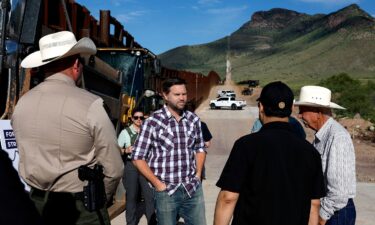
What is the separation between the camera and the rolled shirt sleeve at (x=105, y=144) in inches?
109

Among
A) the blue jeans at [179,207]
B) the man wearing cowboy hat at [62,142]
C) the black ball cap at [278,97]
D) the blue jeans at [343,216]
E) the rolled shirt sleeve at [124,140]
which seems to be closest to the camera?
the man wearing cowboy hat at [62,142]

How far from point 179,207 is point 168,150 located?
0.50m

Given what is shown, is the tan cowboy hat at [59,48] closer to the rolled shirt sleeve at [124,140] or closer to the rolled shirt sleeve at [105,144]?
the rolled shirt sleeve at [105,144]

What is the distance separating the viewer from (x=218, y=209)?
2945 millimetres

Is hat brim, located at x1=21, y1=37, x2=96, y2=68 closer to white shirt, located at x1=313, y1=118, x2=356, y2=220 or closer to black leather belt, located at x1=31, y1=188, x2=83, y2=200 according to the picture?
black leather belt, located at x1=31, y1=188, x2=83, y2=200

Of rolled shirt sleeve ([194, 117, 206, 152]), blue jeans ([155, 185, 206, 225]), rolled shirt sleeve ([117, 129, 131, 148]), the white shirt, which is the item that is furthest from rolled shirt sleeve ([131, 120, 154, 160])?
rolled shirt sleeve ([117, 129, 131, 148])

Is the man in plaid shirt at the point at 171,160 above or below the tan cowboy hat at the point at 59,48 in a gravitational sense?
below

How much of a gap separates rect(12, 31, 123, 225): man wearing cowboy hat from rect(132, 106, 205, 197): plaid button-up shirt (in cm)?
127

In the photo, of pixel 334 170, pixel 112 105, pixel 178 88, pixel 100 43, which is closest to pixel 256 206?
pixel 334 170

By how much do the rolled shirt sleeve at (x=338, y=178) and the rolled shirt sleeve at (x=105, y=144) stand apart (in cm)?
139

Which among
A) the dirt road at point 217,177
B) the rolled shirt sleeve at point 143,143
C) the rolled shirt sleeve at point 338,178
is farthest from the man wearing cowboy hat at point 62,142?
the dirt road at point 217,177

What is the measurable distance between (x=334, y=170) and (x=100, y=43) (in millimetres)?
6556

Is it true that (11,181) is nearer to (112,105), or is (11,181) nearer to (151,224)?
(151,224)

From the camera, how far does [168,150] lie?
4.24m
